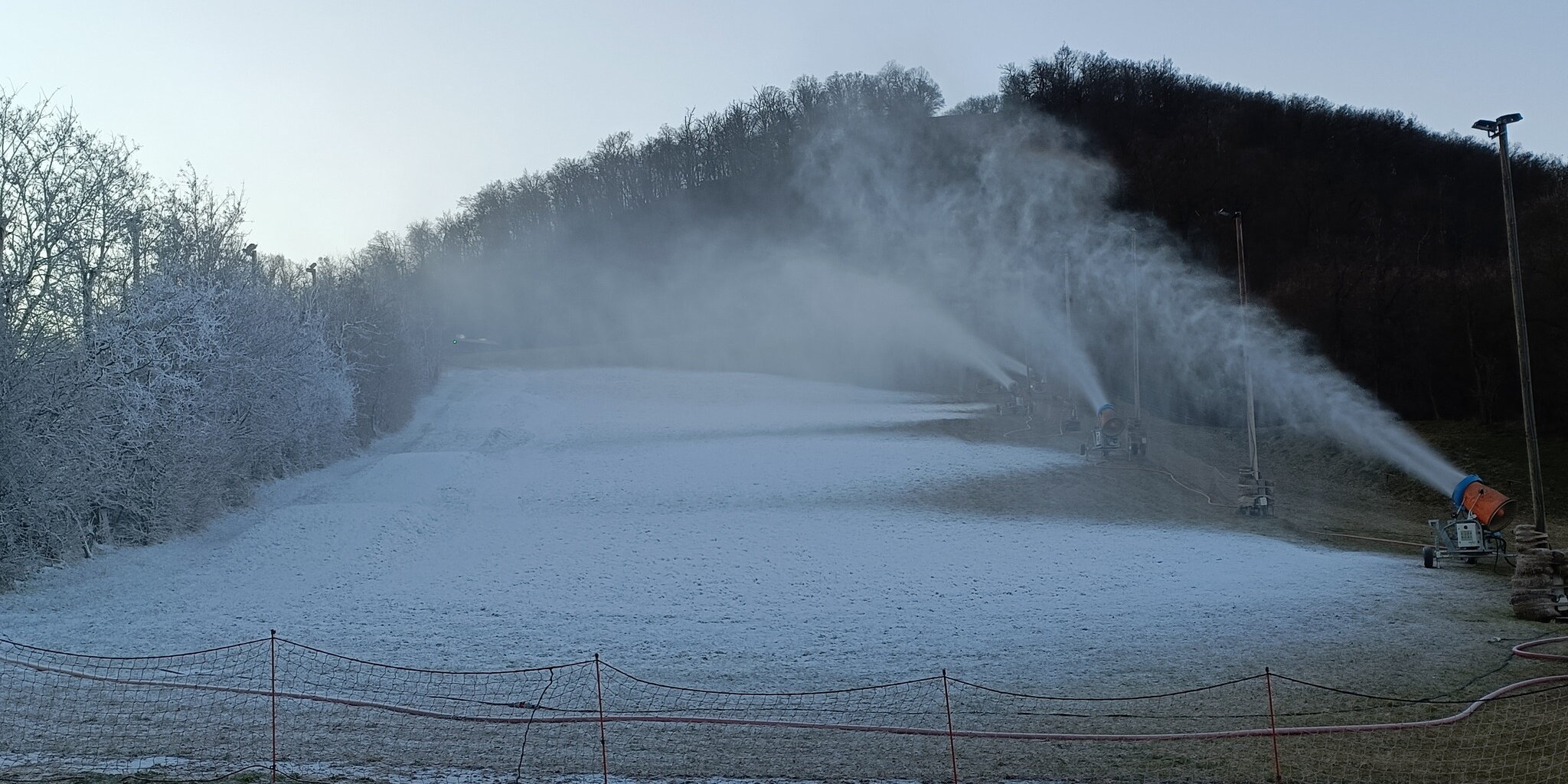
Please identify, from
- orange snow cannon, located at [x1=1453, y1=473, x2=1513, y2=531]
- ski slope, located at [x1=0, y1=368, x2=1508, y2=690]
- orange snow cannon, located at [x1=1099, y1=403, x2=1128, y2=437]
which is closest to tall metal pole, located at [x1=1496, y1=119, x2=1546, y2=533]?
orange snow cannon, located at [x1=1453, y1=473, x2=1513, y2=531]

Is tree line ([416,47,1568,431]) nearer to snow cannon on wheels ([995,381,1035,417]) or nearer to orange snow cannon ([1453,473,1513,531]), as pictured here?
snow cannon on wheels ([995,381,1035,417])

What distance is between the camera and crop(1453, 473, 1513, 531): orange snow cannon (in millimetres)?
21859

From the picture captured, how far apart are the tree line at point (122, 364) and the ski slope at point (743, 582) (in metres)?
1.51

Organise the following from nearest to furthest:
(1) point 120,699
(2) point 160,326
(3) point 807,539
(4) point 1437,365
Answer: (1) point 120,699 < (3) point 807,539 < (2) point 160,326 < (4) point 1437,365

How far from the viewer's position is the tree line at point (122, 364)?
23.7m

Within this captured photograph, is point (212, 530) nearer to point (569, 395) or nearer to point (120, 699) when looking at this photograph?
point (120, 699)

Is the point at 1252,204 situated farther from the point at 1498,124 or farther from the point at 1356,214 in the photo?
the point at 1498,124

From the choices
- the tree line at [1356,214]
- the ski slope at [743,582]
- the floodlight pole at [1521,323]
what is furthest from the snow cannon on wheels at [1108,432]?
the floodlight pole at [1521,323]

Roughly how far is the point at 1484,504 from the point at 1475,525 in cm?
58

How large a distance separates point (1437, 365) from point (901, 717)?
47.0 metres

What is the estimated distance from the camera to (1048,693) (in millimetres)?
13758

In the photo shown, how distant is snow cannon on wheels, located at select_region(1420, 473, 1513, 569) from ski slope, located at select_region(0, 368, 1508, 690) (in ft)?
3.29

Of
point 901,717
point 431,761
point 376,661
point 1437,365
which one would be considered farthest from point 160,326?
point 1437,365

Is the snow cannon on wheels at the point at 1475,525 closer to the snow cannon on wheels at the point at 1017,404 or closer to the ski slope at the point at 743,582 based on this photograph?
the ski slope at the point at 743,582
